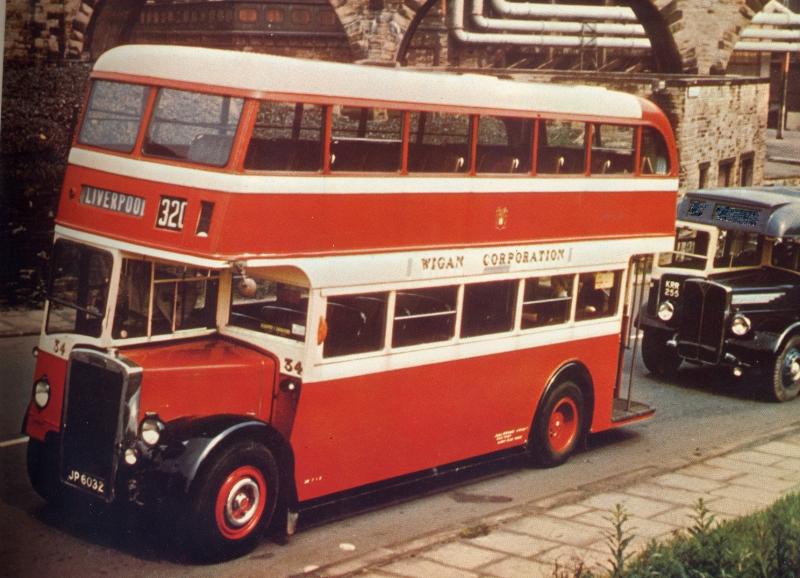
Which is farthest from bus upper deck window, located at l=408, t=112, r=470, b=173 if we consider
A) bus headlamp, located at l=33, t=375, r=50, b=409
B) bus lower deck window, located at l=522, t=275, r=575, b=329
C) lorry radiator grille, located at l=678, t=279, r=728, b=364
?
lorry radiator grille, located at l=678, t=279, r=728, b=364

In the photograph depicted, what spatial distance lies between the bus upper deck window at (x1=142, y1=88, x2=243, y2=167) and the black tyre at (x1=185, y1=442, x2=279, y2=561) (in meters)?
2.11

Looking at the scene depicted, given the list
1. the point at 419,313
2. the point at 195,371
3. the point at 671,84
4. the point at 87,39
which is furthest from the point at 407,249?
the point at 671,84

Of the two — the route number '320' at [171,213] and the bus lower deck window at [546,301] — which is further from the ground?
the route number '320' at [171,213]

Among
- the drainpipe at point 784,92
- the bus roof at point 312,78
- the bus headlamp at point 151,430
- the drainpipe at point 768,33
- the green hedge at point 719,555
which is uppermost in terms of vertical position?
the drainpipe at point 768,33

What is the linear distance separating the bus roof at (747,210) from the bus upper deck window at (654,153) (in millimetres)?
3550

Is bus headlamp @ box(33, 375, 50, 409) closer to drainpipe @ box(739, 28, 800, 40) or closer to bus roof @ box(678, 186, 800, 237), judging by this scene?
bus roof @ box(678, 186, 800, 237)

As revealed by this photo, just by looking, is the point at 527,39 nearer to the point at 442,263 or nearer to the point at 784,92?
the point at 784,92

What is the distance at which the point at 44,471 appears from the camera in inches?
402

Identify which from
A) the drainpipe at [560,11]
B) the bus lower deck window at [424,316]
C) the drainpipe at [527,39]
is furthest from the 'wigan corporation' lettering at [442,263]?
the drainpipe at [527,39]

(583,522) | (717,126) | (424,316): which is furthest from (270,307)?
(717,126)

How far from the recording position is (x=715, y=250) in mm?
16672

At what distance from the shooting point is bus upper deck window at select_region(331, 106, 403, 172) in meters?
10.4

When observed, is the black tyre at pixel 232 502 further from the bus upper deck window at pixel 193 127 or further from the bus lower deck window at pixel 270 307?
the bus upper deck window at pixel 193 127

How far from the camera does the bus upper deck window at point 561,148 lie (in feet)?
39.1
